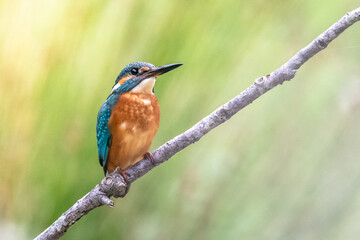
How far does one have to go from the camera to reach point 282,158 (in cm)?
179

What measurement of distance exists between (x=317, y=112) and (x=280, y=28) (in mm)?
377

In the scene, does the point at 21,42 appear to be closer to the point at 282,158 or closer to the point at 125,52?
the point at 125,52

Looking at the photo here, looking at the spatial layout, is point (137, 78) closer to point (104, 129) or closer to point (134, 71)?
point (134, 71)

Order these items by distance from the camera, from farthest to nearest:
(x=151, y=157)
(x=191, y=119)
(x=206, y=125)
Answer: (x=191, y=119), (x=151, y=157), (x=206, y=125)

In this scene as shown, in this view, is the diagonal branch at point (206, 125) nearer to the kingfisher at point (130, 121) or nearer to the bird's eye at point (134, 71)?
the kingfisher at point (130, 121)

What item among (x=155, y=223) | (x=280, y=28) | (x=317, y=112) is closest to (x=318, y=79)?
(x=317, y=112)

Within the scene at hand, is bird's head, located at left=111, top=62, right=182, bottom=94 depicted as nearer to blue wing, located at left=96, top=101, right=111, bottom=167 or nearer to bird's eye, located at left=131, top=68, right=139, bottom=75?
bird's eye, located at left=131, top=68, right=139, bottom=75

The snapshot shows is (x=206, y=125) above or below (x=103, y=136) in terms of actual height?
below

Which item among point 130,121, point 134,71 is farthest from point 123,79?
point 130,121

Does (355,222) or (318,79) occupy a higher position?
(318,79)

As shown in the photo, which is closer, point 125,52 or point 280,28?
point 125,52

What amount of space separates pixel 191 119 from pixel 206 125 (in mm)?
397

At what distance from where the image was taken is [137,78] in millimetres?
1609

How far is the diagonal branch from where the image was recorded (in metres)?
1.23
